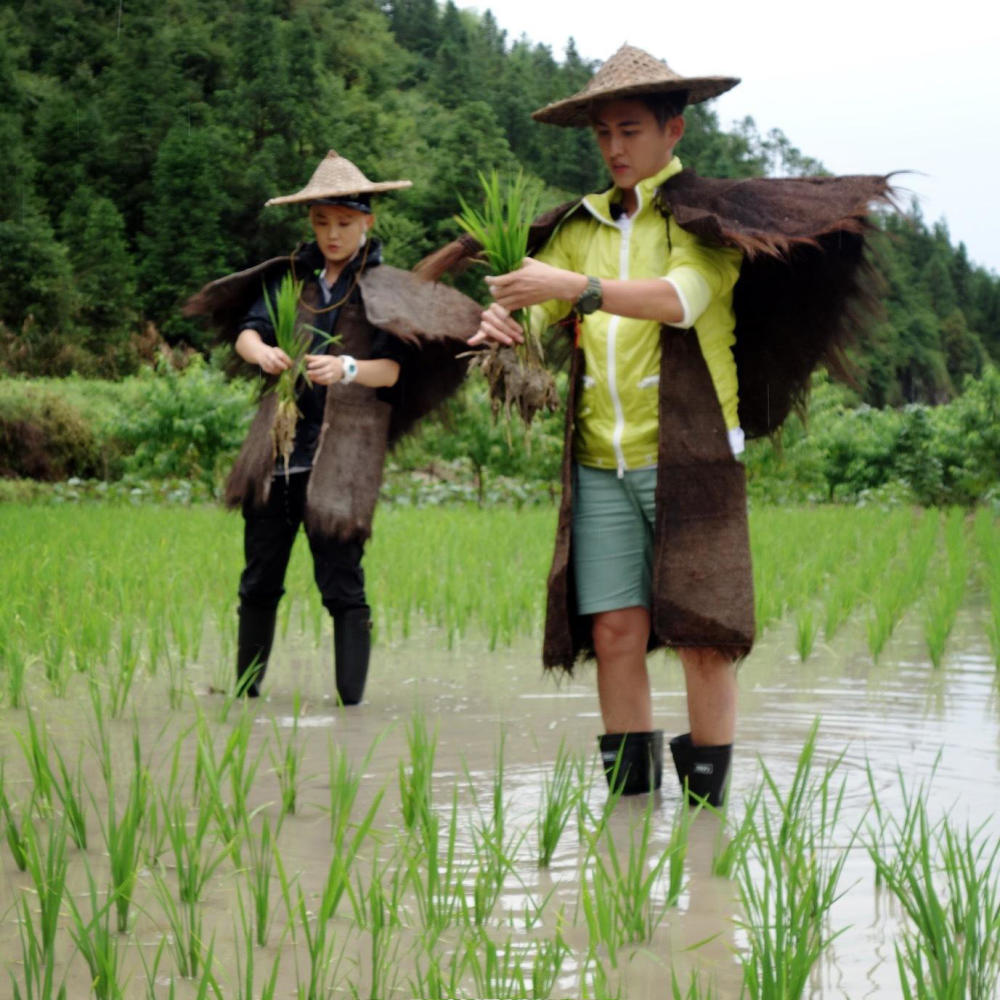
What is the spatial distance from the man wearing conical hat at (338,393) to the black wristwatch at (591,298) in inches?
51.8

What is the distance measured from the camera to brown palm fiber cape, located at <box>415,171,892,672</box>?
314 cm

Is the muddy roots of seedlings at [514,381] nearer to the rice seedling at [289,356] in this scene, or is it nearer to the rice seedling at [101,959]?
the rice seedling at [289,356]

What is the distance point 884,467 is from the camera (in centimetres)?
1998

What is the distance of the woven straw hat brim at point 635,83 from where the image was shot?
307cm

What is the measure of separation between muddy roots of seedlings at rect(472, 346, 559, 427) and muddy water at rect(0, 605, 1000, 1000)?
0.65m

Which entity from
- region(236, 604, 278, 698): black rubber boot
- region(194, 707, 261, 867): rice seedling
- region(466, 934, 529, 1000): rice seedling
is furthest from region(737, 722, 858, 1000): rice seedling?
region(236, 604, 278, 698): black rubber boot

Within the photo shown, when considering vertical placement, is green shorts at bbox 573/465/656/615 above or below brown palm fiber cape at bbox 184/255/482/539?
below

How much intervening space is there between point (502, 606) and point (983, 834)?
3021 mm

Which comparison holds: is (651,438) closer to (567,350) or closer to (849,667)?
(567,350)

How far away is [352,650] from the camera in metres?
4.40

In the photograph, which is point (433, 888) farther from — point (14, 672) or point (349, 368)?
point (349, 368)

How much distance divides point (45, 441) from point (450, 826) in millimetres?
15468

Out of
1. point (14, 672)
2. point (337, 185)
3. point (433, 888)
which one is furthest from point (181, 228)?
point (433, 888)

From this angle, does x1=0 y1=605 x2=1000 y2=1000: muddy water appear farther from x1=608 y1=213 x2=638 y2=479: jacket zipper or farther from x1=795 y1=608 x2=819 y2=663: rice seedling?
x1=608 y1=213 x2=638 y2=479: jacket zipper
